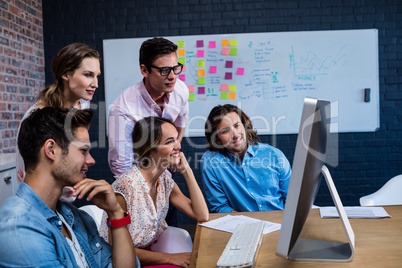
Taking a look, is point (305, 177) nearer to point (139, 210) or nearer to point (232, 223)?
point (232, 223)

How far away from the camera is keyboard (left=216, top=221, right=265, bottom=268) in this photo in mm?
1084

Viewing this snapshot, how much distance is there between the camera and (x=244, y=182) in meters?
2.29

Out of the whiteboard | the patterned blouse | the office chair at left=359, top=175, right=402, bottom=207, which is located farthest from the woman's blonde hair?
the office chair at left=359, top=175, right=402, bottom=207

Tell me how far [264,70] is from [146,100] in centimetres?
174

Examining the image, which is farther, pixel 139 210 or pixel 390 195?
pixel 390 195

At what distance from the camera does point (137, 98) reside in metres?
2.45

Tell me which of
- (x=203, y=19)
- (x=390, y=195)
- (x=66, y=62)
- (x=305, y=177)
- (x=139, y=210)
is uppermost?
(x=203, y=19)

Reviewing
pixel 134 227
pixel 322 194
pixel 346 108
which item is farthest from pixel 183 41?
pixel 134 227

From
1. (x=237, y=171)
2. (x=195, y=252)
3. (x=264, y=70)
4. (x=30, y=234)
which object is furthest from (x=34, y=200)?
(x=264, y=70)

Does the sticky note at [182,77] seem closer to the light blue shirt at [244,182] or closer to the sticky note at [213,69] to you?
the sticky note at [213,69]

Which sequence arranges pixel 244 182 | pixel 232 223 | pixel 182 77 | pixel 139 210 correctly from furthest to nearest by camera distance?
pixel 182 77 → pixel 244 182 → pixel 139 210 → pixel 232 223

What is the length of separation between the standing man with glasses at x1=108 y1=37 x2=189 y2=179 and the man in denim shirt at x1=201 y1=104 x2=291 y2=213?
0.36 metres

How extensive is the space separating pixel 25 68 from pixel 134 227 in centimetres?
254

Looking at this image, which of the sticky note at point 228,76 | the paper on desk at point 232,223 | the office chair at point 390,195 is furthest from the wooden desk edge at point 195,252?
the sticky note at point 228,76
